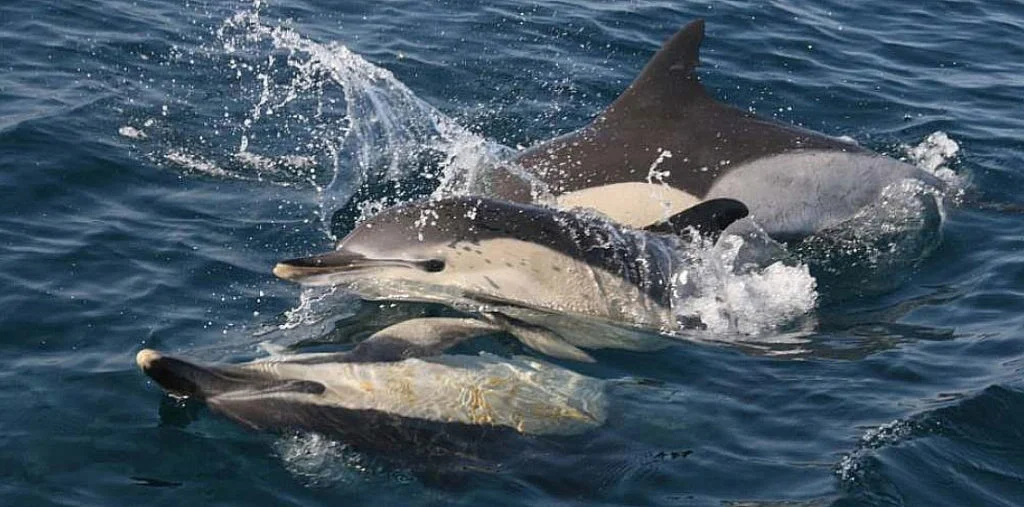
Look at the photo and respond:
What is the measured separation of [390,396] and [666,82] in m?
5.38

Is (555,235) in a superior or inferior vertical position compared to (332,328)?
superior

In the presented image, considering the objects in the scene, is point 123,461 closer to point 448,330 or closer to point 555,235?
point 448,330

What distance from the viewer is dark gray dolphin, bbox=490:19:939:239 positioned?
1239 centimetres

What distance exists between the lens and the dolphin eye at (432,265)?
397 inches

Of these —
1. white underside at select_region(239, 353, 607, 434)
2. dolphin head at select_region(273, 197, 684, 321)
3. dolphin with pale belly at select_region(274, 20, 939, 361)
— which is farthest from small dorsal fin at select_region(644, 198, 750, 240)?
white underside at select_region(239, 353, 607, 434)

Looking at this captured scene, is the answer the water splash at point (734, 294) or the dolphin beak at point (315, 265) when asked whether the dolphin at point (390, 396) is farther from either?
the water splash at point (734, 294)

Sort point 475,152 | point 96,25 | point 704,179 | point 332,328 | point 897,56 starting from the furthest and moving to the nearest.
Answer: point 897,56, point 96,25, point 475,152, point 704,179, point 332,328

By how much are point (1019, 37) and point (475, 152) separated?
9.83m

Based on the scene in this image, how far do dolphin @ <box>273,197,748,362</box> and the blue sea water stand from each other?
13.4 inches

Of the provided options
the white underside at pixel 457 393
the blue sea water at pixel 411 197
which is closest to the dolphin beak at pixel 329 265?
the blue sea water at pixel 411 197

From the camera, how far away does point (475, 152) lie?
44.4 ft

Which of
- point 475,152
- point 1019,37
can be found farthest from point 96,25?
point 1019,37

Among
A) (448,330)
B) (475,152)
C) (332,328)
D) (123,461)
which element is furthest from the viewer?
(475,152)

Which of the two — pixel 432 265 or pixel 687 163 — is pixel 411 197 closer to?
pixel 687 163
